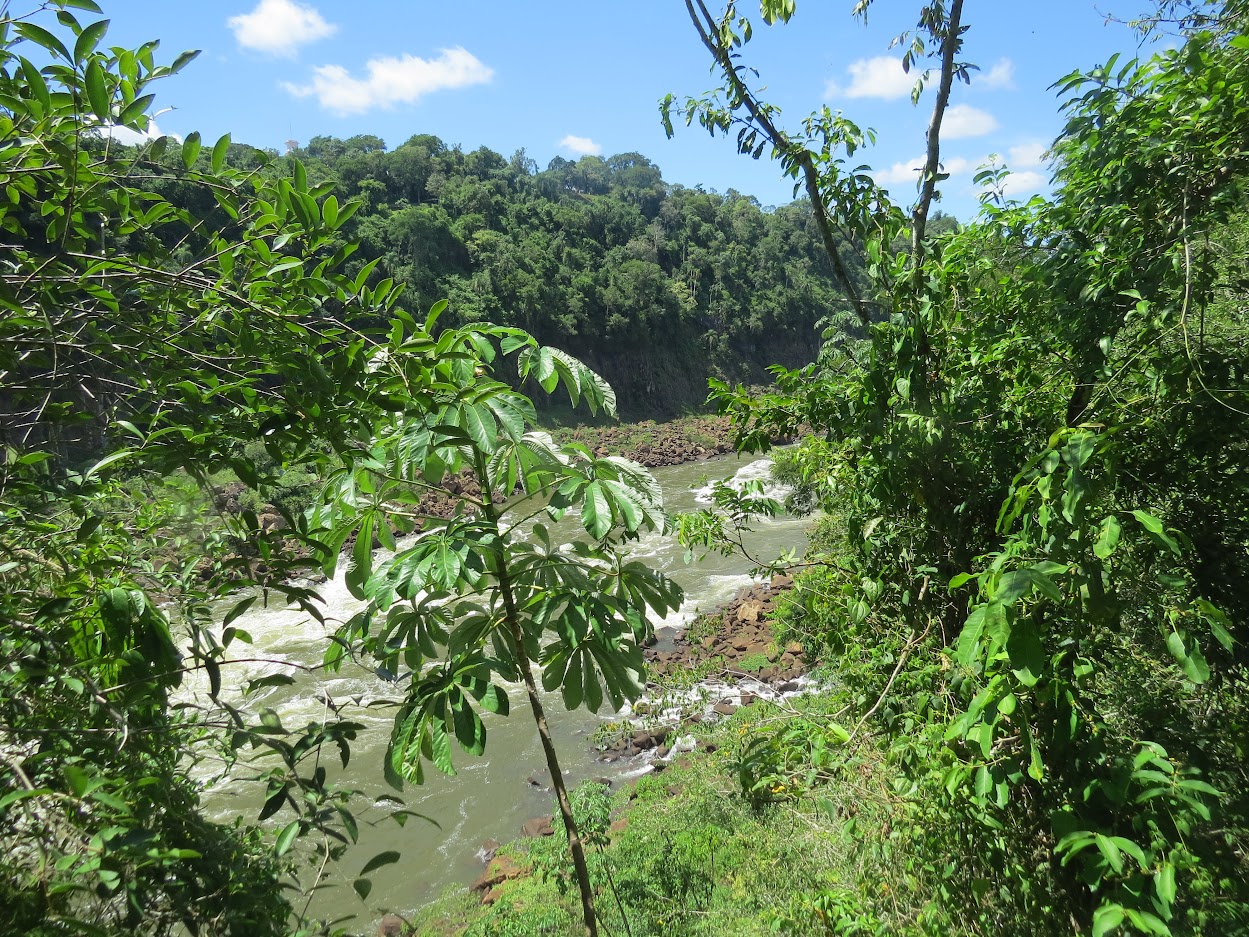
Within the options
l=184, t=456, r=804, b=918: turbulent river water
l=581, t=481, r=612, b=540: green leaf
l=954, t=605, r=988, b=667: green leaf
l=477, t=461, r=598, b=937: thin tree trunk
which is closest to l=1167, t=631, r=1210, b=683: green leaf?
l=954, t=605, r=988, b=667: green leaf

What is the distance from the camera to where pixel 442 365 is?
5.11 ft

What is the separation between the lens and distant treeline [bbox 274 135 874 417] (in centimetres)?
4019

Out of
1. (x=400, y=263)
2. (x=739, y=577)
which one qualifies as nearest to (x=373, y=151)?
(x=400, y=263)

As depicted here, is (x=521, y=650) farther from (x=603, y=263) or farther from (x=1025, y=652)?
(x=603, y=263)

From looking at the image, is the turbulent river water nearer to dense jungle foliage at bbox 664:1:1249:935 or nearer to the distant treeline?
dense jungle foliage at bbox 664:1:1249:935

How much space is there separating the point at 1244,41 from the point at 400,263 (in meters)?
40.5

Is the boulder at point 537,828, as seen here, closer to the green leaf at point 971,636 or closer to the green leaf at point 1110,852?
the green leaf at point 1110,852

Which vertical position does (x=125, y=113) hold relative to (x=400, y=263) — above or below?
below

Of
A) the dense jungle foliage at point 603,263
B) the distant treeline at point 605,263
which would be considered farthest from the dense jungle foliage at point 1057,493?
the distant treeline at point 605,263

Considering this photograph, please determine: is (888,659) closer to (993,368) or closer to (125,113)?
(993,368)

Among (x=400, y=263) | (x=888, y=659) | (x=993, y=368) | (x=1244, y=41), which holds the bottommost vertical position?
(x=888, y=659)

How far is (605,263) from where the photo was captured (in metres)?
47.5

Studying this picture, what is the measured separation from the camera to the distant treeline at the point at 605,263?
40188 millimetres

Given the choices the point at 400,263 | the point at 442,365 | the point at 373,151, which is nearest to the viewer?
the point at 442,365
